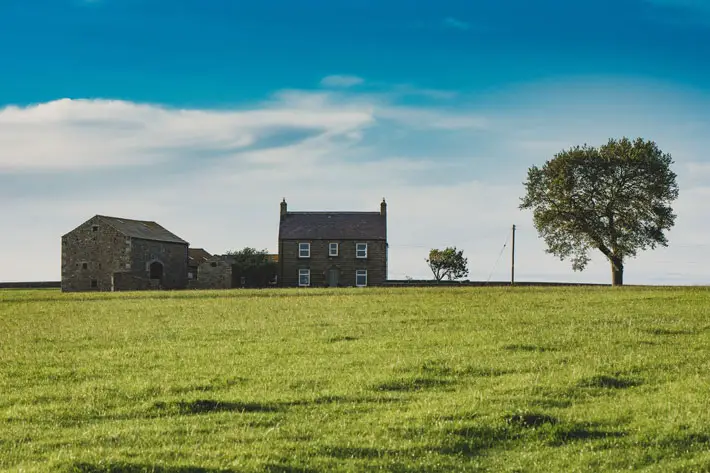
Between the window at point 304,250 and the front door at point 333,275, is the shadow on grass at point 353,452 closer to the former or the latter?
the front door at point 333,275

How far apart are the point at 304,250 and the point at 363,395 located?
80.5 meters

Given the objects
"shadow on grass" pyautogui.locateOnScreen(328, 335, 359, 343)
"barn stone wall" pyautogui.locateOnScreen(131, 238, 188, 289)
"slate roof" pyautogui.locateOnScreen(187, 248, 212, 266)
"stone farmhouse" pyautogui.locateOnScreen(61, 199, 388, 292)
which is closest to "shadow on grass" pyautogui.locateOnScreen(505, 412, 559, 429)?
"shadow on grass" pyautogui.locateOnScreen(328, 335, 359, 343)

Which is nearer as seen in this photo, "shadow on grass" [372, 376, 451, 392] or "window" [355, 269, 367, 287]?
"shadow on grass" [372, 376, 451, 392]

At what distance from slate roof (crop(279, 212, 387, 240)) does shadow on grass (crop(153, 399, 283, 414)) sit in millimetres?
81153

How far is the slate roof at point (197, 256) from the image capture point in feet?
381

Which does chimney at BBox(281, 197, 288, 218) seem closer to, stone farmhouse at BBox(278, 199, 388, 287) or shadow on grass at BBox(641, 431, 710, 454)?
stone farmhouse at BBox(278, 199, 388, 287)

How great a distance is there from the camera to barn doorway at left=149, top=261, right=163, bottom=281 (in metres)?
99.0

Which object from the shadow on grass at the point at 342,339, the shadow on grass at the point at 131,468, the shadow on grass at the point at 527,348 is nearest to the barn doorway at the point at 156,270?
the shadow on grass at the point at 342,339

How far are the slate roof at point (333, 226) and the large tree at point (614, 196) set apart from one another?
91.0 feet

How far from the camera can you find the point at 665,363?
70.3 ft

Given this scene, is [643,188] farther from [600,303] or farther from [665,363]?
[665,363]

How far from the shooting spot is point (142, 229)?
102m

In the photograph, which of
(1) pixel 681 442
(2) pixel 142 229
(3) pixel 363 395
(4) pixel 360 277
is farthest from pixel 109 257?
(1) pixel 681 442

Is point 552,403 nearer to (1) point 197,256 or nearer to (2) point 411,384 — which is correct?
(2) point 411,384
